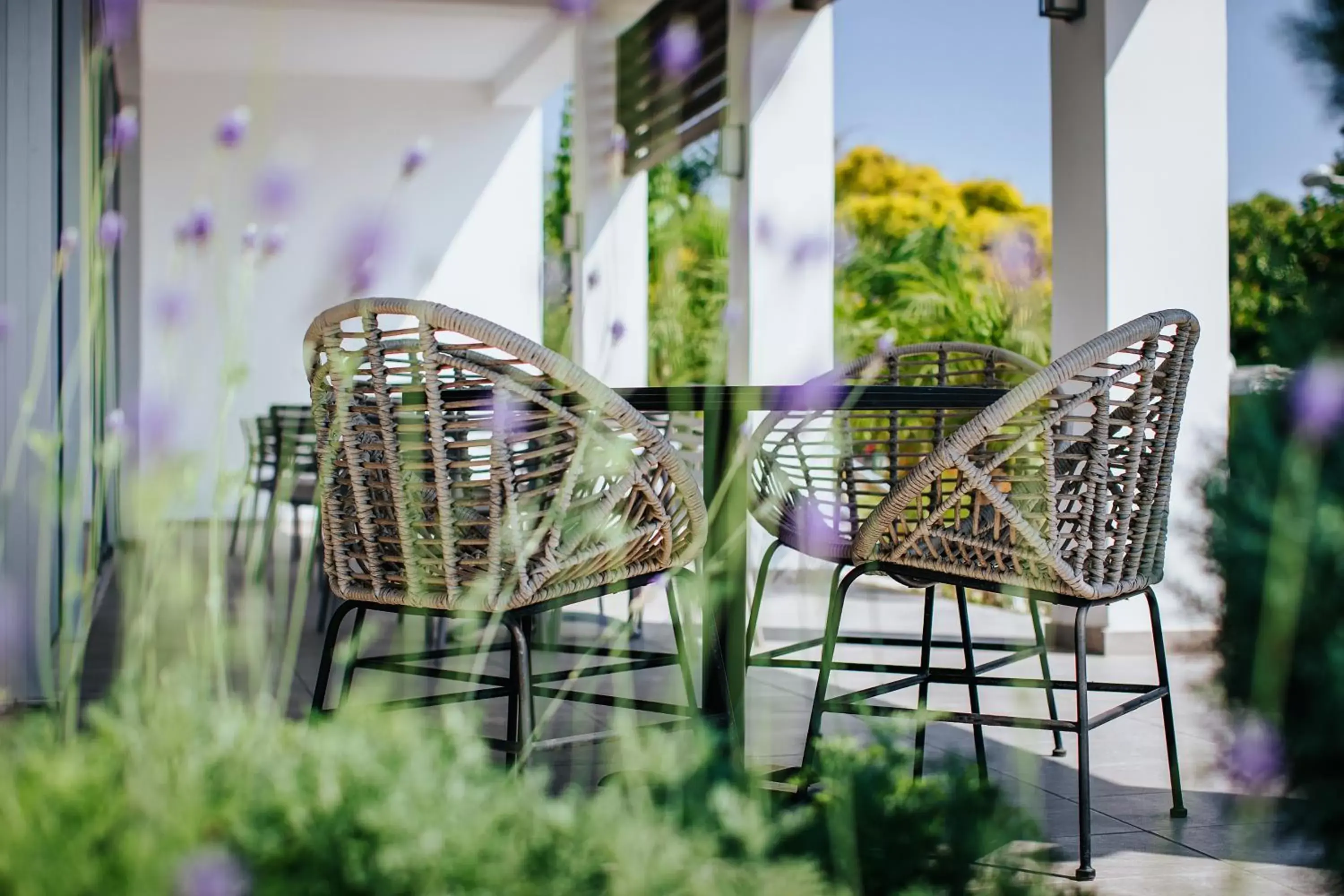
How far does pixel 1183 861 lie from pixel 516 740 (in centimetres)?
106

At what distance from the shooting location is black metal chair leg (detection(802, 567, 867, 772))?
213 centimetres

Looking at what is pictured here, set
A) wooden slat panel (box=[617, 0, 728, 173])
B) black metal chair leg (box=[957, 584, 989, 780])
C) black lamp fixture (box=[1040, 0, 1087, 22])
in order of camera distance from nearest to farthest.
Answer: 1. black metal chair leg (box=[957, 584, 989, 780])
2. black lamp fixture (box=[1040, 0, 1087, 22])
3. wooden slat panel (box=[617, 0, 728, 173])

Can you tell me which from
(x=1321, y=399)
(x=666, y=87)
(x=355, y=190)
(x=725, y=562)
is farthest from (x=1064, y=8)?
(x=355, y=190)

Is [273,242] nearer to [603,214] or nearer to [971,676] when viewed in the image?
[971,676]

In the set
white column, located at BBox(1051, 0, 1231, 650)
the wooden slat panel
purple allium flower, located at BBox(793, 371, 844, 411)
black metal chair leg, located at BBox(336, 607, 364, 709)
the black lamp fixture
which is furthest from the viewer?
the wooden slat panel

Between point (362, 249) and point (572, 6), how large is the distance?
1.60 feet

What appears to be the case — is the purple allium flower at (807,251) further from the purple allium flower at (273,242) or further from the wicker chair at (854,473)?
Result: the wicker chair at (854,473)

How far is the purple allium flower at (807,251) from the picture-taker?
139cm

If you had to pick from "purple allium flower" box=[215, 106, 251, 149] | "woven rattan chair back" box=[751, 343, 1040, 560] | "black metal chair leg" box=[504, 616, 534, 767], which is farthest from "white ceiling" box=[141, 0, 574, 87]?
"purple allium flower" box=[215, 106, 251, 149]

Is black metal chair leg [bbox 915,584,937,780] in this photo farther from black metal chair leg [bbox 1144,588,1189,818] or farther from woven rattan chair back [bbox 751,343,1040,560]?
black metal chair leg [bbox 1144,588,1189,818]

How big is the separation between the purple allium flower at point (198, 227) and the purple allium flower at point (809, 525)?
150 centimetres

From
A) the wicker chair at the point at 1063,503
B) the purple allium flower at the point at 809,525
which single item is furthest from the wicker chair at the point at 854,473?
the wicker chair at the point at 1063,503

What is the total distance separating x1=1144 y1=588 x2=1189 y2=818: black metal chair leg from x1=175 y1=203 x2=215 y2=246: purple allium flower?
1.68m

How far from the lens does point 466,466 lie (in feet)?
5.92
